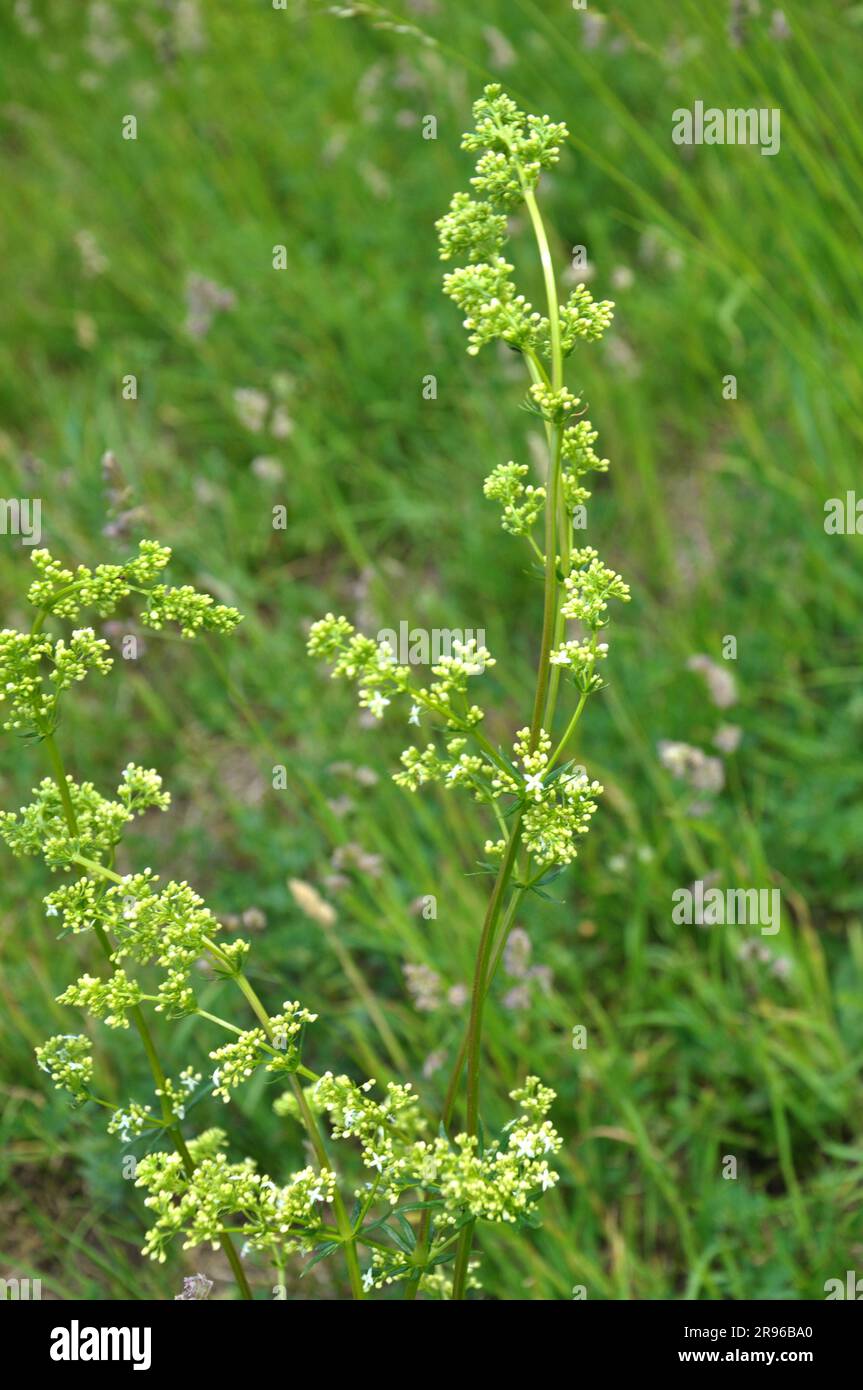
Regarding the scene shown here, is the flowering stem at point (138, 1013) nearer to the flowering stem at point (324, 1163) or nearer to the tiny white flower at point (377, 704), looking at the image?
the flowering stem at point (324, 1163)

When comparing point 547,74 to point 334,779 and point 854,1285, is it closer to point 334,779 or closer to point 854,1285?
point 334,779

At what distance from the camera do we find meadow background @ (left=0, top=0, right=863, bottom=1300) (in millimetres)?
2676

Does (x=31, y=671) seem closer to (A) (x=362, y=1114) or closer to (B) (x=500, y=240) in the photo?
(A) (x=362, y=1114)

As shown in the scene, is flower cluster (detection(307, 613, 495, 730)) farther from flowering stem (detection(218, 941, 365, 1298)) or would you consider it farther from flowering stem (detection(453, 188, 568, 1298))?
flowering stem (detection(218, 941, 365, 1298))

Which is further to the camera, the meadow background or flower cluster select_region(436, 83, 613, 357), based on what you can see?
the meadow background

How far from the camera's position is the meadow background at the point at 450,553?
8.78 ft

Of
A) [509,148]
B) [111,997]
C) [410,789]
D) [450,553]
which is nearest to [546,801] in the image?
[410,789]

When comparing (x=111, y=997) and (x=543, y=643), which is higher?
(x=543, y=643)

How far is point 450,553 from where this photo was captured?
12.9 feet

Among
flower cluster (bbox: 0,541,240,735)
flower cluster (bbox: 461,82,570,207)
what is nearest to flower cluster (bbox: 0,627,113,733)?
flower cluster (bbox: 0,541,240,735)

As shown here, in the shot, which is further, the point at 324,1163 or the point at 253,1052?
the point at 324,1163

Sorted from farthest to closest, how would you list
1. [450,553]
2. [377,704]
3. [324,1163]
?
1. [450,553]
2. [324,1163]
3. [377,704]
